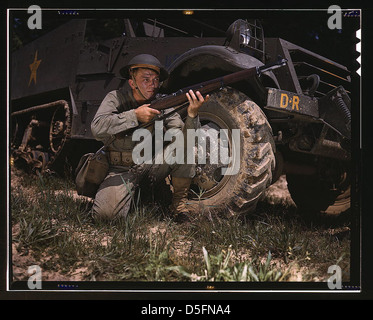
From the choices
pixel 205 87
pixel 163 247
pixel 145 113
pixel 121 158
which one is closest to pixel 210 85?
pixel 205 87

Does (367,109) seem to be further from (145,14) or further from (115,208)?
(115,208)

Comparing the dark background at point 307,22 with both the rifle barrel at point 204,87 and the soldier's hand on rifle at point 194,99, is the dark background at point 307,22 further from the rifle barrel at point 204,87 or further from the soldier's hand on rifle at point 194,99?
the soldier's hand on rifle at point 194,99

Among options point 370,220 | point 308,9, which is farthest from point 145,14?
point 370,220

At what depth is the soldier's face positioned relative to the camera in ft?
10.2

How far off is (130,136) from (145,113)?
28 cm

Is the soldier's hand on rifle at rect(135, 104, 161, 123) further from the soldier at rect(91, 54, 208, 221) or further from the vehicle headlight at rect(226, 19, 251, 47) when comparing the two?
the vehicle headlight at rect(226, 19, 251, 47)

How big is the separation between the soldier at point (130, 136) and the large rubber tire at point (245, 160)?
0.89 ft

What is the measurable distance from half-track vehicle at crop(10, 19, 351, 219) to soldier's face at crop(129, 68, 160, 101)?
5.5 inches

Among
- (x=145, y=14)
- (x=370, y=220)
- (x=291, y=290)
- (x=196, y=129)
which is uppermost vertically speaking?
(x=145, y=14)

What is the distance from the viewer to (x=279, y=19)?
107 inches

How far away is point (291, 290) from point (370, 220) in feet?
2.34

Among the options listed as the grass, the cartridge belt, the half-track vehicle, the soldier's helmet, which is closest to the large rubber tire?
the half-track vehicle

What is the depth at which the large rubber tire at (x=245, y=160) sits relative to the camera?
2.96m

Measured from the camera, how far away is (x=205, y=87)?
9.41ft
